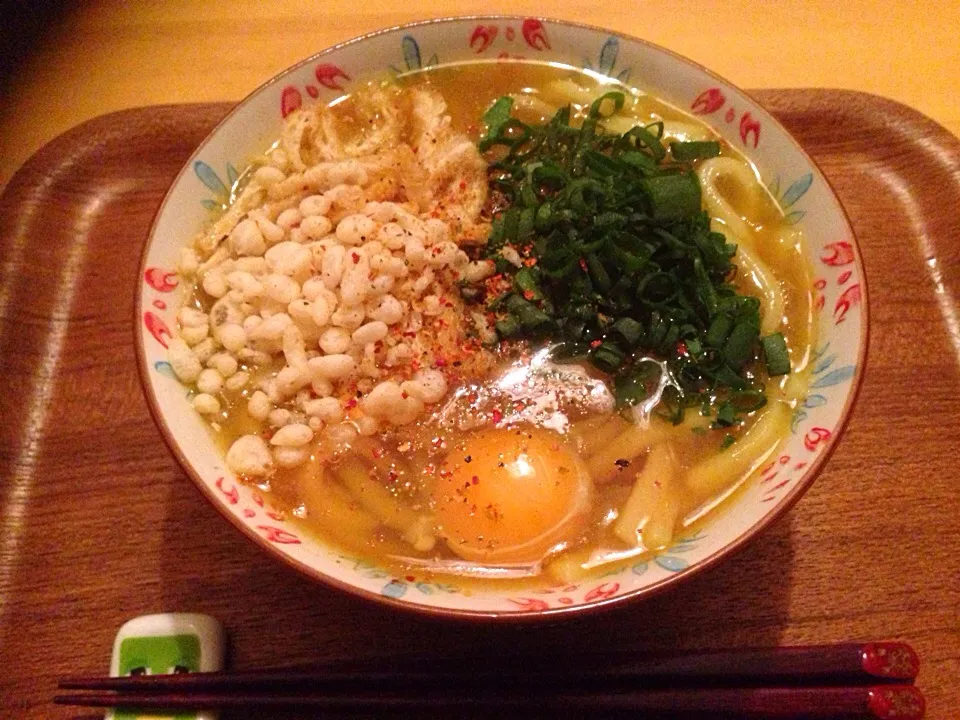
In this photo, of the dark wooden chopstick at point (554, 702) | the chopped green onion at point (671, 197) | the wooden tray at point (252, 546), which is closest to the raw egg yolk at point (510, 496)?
the wooden tray at point (252, 546)

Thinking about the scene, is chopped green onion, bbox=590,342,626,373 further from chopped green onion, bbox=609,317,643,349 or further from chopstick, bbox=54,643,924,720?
chopstick, bbox=54,643,924,720

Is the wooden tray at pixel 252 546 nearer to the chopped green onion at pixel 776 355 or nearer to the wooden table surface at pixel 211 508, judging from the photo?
the wooden table surface at pixel 211 508

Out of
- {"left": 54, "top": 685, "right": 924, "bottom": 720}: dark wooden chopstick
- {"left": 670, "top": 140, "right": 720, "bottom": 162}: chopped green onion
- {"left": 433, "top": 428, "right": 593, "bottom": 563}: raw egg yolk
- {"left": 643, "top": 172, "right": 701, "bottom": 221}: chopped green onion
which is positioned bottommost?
{"left": 54, "top": 685, "right": 924, "bottom": 720}: dark wooden chopstick

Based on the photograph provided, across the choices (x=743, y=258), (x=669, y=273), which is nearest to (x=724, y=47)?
(x=743, y=258)

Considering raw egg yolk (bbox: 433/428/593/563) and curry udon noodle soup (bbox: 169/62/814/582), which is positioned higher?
curry udon noodle soup (bbox: 169/62/814/582)

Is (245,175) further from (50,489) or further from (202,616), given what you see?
(202,616)

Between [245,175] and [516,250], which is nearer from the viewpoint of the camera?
[516,250]

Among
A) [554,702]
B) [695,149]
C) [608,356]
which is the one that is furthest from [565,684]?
[695,149]

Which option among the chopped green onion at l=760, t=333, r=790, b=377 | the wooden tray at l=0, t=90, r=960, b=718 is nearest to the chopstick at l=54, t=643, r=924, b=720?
the wooden tray at l=0, t=90, r=960, b=718
